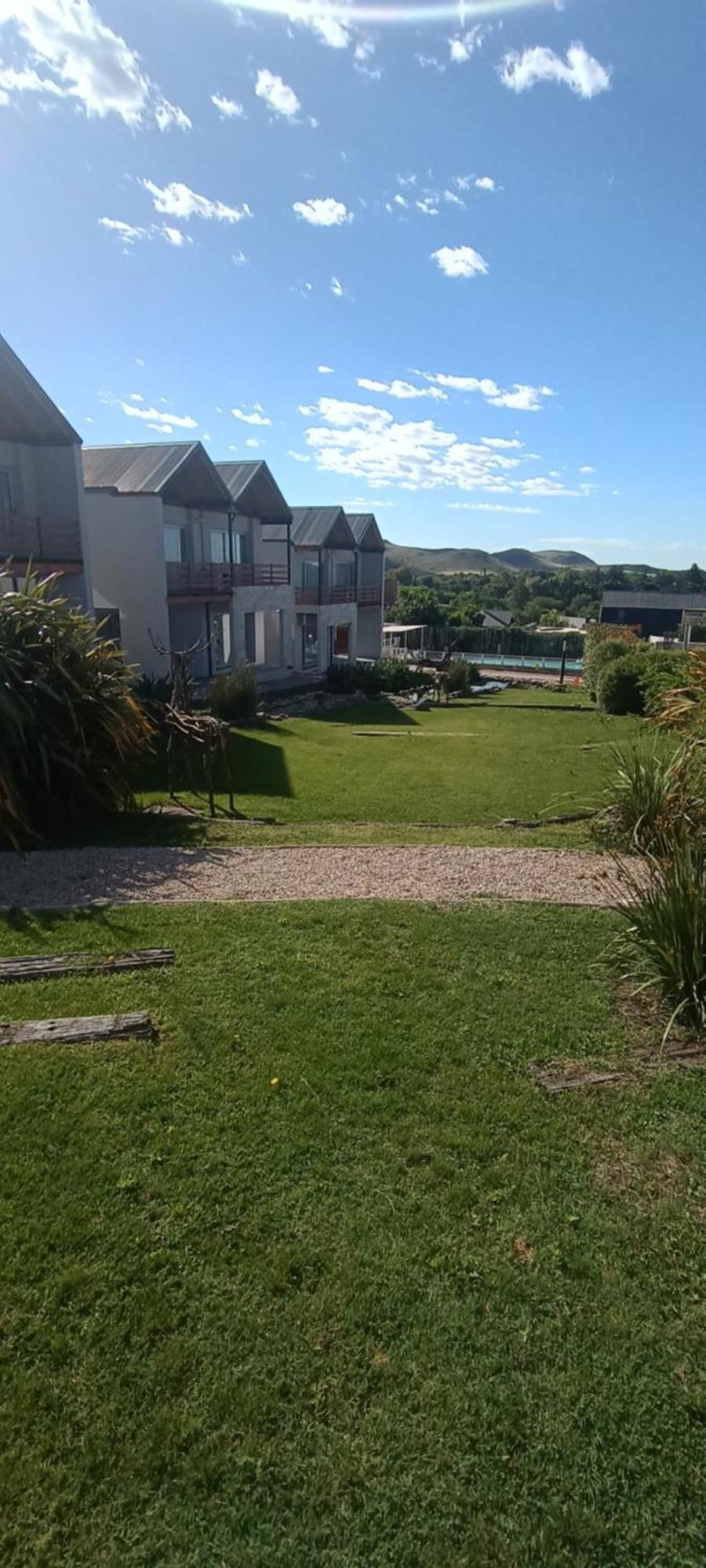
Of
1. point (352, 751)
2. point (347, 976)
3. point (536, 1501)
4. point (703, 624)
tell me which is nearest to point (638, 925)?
point (347, 976)

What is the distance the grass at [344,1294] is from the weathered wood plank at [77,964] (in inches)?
11.3

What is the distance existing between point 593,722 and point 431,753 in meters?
9.93

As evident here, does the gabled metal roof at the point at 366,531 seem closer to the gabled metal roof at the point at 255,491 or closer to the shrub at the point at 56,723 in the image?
the gabled metal roof at the point at 255,491

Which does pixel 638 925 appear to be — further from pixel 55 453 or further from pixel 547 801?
pixel 55 453

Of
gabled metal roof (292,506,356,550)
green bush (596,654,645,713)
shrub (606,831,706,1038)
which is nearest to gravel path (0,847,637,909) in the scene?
shrub (606,831,706,1038)

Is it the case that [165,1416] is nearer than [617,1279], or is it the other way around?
[165,1416]

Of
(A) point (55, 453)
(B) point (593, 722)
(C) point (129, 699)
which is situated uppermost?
(A) point (55, 453)

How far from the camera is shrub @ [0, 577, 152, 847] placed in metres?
9.41

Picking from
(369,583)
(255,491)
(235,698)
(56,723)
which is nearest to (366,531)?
(369,583)

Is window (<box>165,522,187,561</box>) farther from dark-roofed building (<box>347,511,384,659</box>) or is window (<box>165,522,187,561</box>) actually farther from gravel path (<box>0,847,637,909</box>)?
gravel path (<box>0,847,637,909</box>)

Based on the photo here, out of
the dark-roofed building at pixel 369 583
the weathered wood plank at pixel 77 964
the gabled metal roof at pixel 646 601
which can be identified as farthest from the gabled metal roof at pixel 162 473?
the gabled metal roof at pixel 646 601

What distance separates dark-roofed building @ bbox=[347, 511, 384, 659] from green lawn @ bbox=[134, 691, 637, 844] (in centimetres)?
2044

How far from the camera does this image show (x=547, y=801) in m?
13.6

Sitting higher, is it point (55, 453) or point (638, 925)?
point (55, 453)
